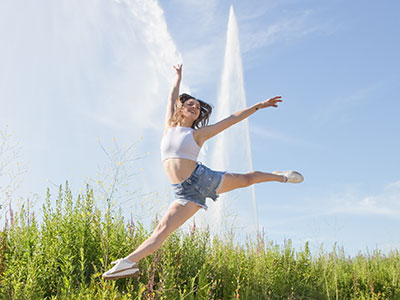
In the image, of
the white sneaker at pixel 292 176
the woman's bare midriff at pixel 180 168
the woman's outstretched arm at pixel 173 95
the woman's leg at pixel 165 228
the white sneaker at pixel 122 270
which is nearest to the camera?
the white sneaker at pixel 122 270

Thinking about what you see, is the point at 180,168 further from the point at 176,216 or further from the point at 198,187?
the point at 176,216

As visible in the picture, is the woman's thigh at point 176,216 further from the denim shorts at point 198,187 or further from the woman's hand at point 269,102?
the woman's hand at point 269,102

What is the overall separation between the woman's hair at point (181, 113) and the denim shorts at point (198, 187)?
0.68m

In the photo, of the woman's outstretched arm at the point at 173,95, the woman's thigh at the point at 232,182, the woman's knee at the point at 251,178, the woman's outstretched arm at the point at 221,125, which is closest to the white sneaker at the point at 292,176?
the woman's knee at the point at 251,178

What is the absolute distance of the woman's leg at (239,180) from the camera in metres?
4.46

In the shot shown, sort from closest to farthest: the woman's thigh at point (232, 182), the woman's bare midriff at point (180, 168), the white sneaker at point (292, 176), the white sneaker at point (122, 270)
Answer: the white sneaker at point (122, 270) → the woman's bare midriff at point (180, 168) → the woman's thigh at point (232, 182) → the white sneaker at point (292, 176)

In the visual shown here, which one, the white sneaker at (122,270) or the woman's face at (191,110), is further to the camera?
the woman's face at (191,110)

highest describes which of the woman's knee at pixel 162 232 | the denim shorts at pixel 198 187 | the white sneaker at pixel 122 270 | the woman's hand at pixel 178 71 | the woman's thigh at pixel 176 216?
the woman's hand at pixel 178 71

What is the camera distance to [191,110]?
4.71 m

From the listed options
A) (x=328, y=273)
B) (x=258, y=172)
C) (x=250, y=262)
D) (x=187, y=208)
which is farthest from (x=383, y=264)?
(x=187, y=208)

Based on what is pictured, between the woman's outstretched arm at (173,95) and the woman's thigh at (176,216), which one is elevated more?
the woman's outstretched arm at (173,95)

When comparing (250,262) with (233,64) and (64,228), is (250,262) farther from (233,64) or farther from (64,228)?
(233,64)

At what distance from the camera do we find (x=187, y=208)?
167 inches

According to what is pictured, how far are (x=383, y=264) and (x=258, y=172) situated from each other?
5402 millimetres
